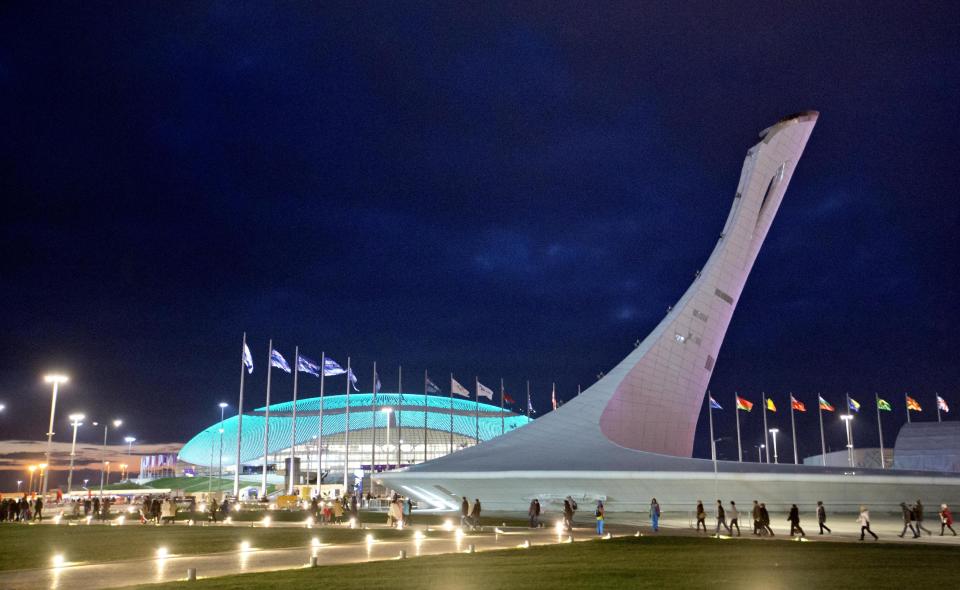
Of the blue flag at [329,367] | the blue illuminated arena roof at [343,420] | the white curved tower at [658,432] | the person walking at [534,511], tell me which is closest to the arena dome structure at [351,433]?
the blue illuminated arena roof at [343,420]

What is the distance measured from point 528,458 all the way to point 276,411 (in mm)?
50832

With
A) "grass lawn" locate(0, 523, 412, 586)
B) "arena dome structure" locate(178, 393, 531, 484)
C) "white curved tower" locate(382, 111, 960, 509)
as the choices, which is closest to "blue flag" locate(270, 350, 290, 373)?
"white curved tower" locate(382, 111, 960, 509)

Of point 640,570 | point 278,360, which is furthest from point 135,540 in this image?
point 278,360

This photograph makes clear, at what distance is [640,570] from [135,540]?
1315 centimetres

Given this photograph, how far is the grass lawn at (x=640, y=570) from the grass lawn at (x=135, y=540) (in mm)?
5409

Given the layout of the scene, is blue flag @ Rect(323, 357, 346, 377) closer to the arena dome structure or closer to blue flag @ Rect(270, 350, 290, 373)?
blue flag @ Rect(270, 350, 290, 373)

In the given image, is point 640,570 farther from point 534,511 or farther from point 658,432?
point 658,432

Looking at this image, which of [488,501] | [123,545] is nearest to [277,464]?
[488,501]

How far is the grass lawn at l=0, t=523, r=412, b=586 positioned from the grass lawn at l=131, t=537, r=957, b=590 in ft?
17.7

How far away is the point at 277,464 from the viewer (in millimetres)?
76188

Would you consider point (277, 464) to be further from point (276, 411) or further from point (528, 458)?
point (528, 458)

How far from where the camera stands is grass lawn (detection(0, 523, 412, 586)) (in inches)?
614

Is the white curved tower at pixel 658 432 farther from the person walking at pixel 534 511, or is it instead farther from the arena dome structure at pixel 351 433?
the arena dome structure at pixel 351 433

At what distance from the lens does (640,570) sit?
11875 mm
